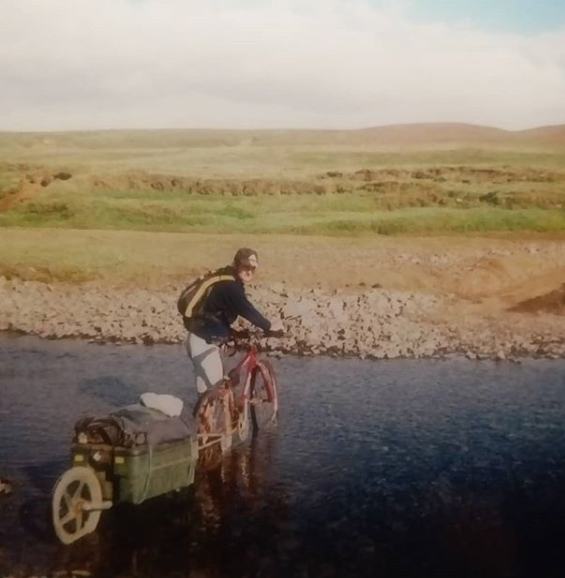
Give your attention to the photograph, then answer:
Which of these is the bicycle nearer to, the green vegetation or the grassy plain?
the grassy plain

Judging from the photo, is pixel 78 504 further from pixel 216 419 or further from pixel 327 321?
pixel 327 321

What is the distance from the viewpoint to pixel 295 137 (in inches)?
299

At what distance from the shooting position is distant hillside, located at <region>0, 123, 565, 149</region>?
7.55 metres

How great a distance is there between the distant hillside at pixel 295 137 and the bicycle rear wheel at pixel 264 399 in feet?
6.76

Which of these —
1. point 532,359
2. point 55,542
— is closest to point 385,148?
point 532,359

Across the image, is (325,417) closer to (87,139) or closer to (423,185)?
(423,185)

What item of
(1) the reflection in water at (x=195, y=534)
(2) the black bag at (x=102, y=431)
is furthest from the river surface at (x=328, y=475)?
(2) the black bag at (x=102, y=431)

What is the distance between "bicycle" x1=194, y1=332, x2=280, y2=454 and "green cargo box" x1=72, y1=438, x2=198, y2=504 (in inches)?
23.1

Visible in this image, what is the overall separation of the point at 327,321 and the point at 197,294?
2426 mm

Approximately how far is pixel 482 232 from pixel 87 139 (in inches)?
141

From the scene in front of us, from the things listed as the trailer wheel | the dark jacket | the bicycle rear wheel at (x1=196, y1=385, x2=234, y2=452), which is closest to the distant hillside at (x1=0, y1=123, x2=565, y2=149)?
the dark jacket

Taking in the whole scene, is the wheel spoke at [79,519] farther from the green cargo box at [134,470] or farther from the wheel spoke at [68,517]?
the green cargo box at [134,470]

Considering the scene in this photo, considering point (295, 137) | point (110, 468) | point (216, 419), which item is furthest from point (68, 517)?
point (295, 137)

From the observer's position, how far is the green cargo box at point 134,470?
198 inches
